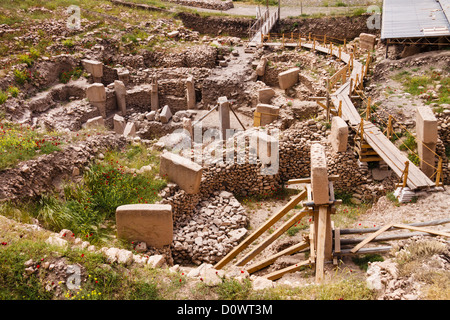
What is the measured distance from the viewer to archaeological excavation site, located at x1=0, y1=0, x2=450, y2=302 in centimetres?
739

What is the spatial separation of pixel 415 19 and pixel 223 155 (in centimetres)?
1028

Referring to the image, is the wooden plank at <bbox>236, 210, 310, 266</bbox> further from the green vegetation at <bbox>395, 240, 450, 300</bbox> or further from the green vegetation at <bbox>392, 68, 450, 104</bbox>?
the green vegetation at <bbox>392, 68, 450, 104</bbox>

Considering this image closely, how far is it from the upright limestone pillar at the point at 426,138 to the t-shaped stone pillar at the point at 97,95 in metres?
12.5

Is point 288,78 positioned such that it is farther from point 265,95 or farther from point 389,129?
point 389,129

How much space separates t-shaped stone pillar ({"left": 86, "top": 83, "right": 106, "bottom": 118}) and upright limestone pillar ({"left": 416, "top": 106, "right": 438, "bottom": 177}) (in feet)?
41.2

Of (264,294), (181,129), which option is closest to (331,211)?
(264,294)

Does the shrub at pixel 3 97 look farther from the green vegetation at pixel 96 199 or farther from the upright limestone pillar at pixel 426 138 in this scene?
the upright limestone pillar at pixel 426 138

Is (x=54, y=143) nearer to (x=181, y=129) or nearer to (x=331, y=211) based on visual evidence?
(x=181, y=129)

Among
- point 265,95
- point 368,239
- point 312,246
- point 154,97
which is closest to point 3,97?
point 154,97

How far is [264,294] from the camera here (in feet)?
22.7

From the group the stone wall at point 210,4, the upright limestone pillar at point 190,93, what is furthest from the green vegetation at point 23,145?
the stone wall at point 210,4

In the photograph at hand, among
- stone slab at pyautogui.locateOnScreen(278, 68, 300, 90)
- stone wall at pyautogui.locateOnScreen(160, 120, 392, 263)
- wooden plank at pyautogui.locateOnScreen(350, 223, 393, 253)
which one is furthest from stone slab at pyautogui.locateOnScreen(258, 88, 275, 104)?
wooden plank at pyautogui.locateOnScreen(350, 223, 393, 253)

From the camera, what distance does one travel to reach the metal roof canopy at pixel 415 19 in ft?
52.1

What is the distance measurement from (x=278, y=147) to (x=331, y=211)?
4.93 meters
